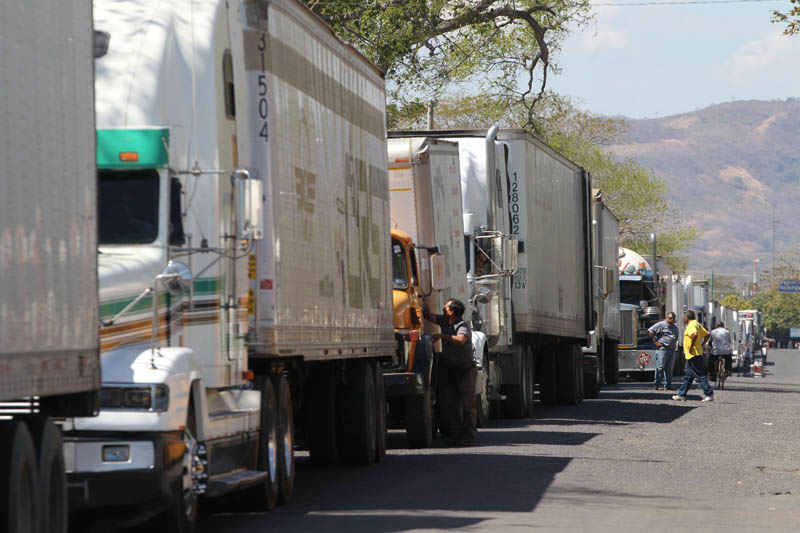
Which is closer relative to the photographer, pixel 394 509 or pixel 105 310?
pixel 105 310

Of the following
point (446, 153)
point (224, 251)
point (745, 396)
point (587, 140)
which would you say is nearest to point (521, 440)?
point (446, 153)

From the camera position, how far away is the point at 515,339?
2611 centimetres

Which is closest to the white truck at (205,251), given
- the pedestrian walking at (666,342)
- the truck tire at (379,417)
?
the truck tire at (379,417)

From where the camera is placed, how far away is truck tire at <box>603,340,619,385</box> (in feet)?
142

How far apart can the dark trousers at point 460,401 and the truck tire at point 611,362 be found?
2362 cm

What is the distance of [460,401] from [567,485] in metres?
4.79

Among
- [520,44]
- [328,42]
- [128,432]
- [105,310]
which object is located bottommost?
[128,432]

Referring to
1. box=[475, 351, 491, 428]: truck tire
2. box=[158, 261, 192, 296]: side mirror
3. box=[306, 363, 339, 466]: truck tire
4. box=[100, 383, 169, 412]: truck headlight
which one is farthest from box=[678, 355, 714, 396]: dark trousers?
box=[100, 383, 169, 412]: truck headlight

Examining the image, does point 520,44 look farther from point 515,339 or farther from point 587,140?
point 587,140

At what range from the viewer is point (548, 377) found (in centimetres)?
3150

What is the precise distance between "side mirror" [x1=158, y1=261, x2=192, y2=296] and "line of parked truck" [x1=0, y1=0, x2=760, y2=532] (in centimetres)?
1

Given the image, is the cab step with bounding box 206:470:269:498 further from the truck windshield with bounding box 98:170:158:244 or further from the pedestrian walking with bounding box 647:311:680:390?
the pedestrian walking with bounding box 647:311:680:390

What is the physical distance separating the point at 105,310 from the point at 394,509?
11.6ft

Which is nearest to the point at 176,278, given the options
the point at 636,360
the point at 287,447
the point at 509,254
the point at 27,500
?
the point at 27,500
